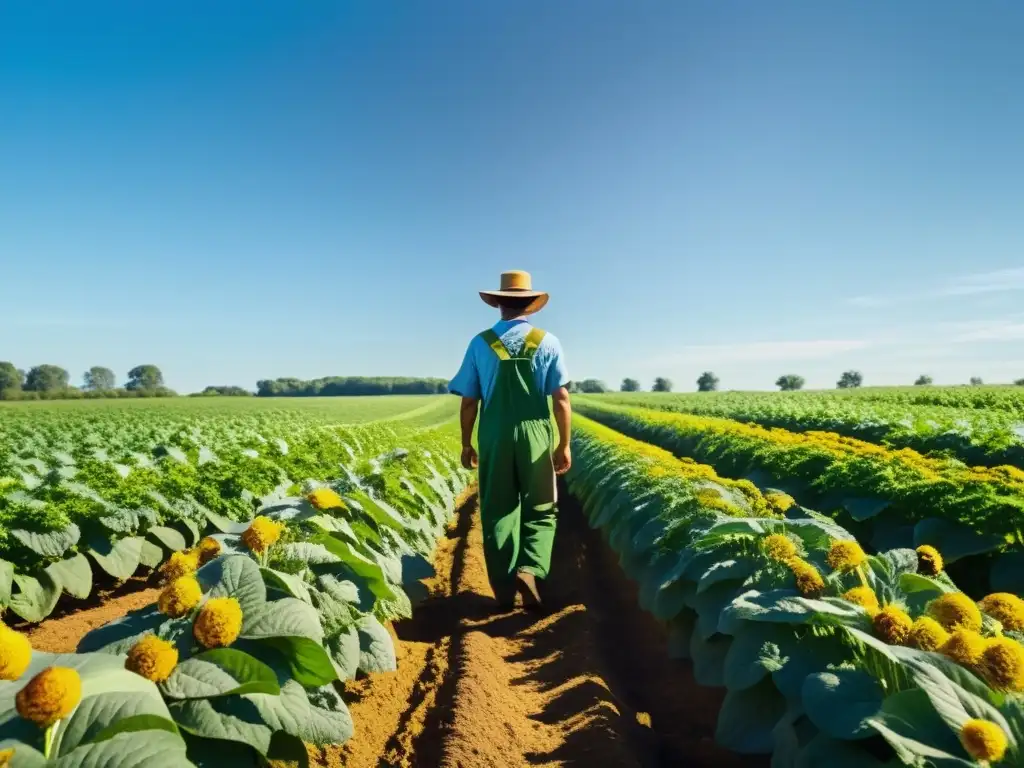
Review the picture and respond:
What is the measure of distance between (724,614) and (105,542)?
15.5 feet

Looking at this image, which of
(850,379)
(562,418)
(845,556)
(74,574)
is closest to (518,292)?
(562,418)

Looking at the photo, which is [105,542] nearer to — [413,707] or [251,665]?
[413,707]

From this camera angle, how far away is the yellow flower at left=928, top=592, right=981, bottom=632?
1.99 m

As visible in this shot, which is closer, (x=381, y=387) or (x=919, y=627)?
(x=919, y=627)

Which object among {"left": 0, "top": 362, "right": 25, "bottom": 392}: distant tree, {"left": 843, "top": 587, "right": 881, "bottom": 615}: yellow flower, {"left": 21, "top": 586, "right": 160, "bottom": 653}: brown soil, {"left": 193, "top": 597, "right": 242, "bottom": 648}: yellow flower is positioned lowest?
{"left": 21, "top": 586, "right": 160, "bottom": 653}: brown soil

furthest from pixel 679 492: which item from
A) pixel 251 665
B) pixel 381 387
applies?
pixel 381 387

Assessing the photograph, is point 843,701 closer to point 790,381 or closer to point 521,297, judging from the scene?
point 521,297

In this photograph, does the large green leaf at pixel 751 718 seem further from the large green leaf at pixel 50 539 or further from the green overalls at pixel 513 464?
the large green leaf at pixel 50 539

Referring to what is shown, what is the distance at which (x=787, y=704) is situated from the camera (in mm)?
2295

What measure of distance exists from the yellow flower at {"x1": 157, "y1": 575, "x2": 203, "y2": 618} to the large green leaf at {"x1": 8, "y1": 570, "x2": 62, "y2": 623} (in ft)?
10.7

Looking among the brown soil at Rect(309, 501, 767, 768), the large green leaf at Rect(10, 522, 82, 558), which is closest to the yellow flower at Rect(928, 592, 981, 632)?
the brown soil at Rect(309, 501, 767, 768)

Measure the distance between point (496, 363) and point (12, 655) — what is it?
11.6 ft

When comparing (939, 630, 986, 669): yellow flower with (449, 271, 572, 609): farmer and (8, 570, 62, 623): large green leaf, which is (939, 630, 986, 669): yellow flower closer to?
(449, 271, 572, 609): farmer

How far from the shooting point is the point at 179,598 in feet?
6.47
